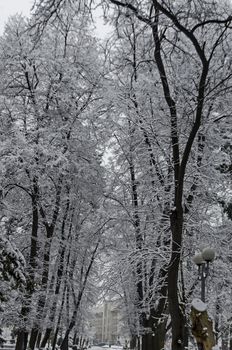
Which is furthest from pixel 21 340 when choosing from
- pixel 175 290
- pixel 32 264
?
pixel 175 290

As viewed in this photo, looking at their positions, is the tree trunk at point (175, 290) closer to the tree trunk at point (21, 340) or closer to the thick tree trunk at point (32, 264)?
the thick tree trunk at point (32, 264)

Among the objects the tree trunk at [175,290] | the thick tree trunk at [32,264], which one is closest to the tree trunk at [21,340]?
the thick tree trunk at [32,264]

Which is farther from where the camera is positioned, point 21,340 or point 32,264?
point 32,264

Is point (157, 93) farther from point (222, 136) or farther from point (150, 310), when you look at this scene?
point (150, 310)

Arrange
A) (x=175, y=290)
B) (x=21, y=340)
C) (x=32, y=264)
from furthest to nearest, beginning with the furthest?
(x=32, y=264)
(x=21, y=340)
(x=175, y=290)

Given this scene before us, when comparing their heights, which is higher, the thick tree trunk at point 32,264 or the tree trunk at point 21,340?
the thick tree trunk at point 32,264

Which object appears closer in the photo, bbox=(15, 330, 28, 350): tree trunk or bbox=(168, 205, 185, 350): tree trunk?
→ bbox=(168, 205, 185, 350): tree trunk

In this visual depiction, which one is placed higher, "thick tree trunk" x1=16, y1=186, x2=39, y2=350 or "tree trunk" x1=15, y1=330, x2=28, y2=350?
"thick tree trunk" x1=16, y1=186, x2=39, y2=350

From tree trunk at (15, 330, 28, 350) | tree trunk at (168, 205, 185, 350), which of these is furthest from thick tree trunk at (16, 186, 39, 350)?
tree trunk at (168, 205, 185, 350)

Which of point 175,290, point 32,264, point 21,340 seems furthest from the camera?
point 32,264

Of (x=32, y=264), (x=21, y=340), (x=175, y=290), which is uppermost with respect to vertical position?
(x=32, y=264)

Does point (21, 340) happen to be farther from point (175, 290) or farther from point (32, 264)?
point (175, 290)

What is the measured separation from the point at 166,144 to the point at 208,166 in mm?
1467

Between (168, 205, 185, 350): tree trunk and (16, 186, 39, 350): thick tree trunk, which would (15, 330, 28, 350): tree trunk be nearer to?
(16, 186, 39, 350): thick tree trunk
